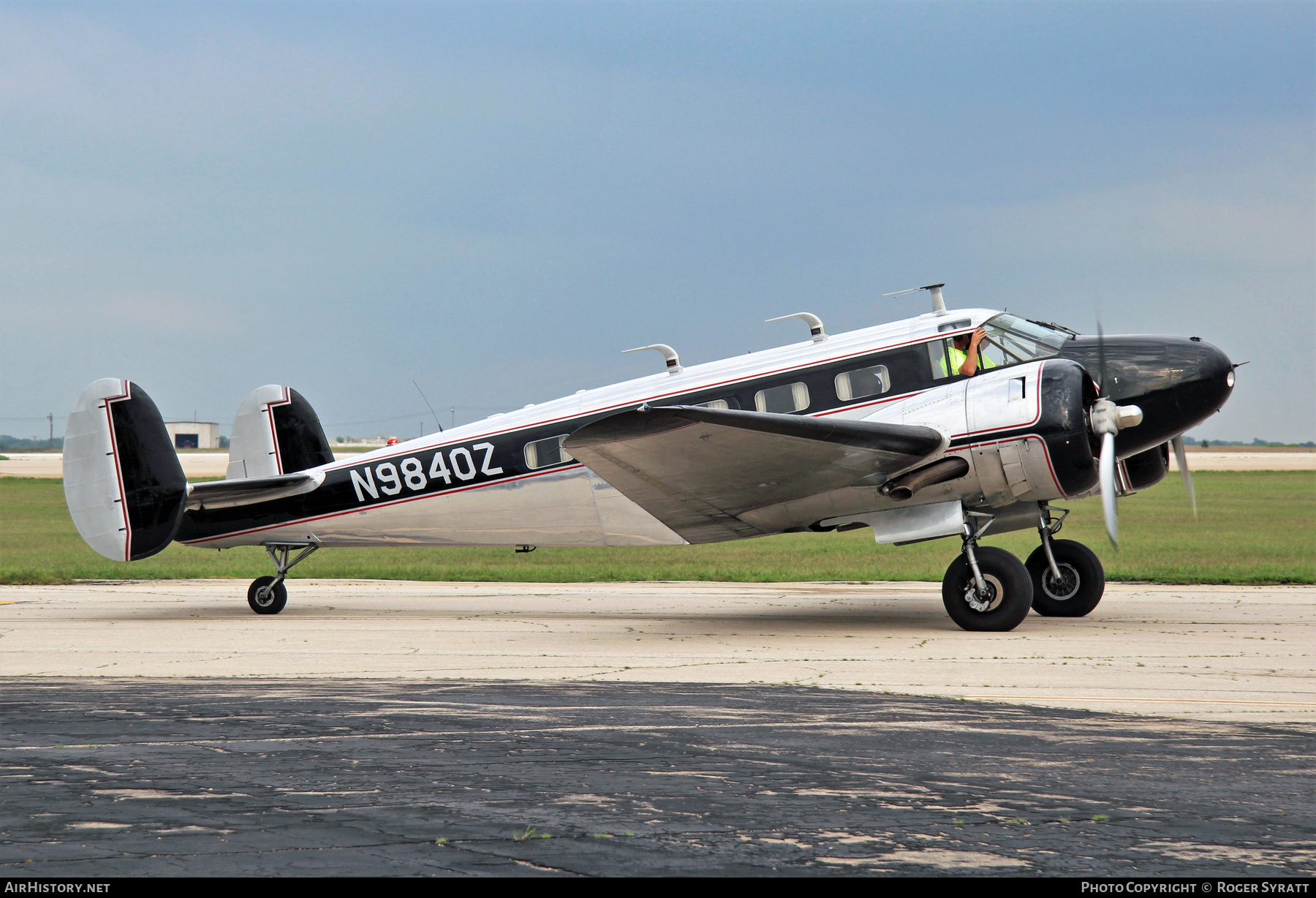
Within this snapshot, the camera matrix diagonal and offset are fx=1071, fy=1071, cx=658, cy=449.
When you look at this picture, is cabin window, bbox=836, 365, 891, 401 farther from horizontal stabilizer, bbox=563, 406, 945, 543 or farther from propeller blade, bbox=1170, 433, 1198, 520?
propeller blade, bbox=1170, 433, 1198, 520

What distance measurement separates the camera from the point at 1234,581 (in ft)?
64.4

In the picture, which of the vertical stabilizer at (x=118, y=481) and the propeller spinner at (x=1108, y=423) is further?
the vertical stabilizer at (x=118, y=481)

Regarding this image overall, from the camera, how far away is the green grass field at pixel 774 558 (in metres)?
22.4

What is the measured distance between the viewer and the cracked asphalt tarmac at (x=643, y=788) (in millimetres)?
4309

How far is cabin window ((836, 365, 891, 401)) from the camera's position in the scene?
13.7 m

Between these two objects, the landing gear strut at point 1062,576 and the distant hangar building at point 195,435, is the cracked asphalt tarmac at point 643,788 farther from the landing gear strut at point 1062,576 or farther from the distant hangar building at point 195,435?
the distant hangar building at point 195,435

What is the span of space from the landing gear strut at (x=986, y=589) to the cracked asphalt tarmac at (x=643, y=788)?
191 inches

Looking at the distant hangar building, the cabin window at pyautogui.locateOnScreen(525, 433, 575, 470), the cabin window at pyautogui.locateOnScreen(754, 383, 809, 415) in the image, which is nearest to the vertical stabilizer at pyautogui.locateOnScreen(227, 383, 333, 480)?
the cabin window at pyautogui.locateOnScreen(525, 433, 575, 470)

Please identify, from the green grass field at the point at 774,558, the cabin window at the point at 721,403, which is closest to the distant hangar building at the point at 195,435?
the green grass field at the point at 774,558

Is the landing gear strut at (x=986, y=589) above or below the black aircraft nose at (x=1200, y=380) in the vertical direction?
below

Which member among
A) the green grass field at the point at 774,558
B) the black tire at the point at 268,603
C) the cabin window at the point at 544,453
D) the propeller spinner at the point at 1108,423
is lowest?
the green grass field at the point at 774,558

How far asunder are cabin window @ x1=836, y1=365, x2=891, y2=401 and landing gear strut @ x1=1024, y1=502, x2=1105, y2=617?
265 centimetres

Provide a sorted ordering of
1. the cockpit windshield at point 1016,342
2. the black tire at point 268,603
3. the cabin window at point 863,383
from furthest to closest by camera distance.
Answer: the black tire at point 268,603 → the cabin window at point 863,383 → the cockpit windshield at point 1016,342

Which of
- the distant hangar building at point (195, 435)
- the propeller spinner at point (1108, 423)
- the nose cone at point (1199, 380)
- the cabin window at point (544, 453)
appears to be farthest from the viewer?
the distant hangar building at point (195, 435)
